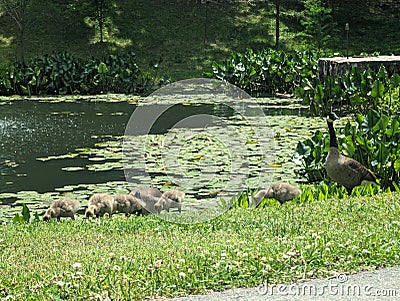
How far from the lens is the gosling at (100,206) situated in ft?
25.2

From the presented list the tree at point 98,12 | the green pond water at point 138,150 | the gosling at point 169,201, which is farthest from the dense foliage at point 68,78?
the gosling at point 169,201

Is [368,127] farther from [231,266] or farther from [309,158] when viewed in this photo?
[231,266]

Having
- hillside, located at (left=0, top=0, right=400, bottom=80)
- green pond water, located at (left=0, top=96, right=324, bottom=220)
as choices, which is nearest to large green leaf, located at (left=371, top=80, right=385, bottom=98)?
green pond water, located at (left=0, top=96, right=324, bottom=220)

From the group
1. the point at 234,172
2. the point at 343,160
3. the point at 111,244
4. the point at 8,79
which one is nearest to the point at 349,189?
the point at 343,160

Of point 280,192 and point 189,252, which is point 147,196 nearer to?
point 280,192

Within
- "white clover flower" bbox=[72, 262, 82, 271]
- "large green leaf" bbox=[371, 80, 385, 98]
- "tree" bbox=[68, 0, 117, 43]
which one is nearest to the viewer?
"white clover flower" bbox=[72, 262, 82, 271]

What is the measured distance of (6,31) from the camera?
28.4 meters

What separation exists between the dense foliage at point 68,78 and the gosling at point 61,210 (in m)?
12.6

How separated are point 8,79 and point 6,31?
30.1 ft

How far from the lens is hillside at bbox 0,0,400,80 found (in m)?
27.3

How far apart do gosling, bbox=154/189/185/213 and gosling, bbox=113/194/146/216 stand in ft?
0.68

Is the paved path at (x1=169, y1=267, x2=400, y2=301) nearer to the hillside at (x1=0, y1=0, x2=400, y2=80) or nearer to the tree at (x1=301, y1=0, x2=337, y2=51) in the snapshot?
the hillside at (x1=0, y1=0, x2=400, y2=80)

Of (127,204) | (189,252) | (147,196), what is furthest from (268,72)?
(189,252)

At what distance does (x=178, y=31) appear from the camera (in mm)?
29172
